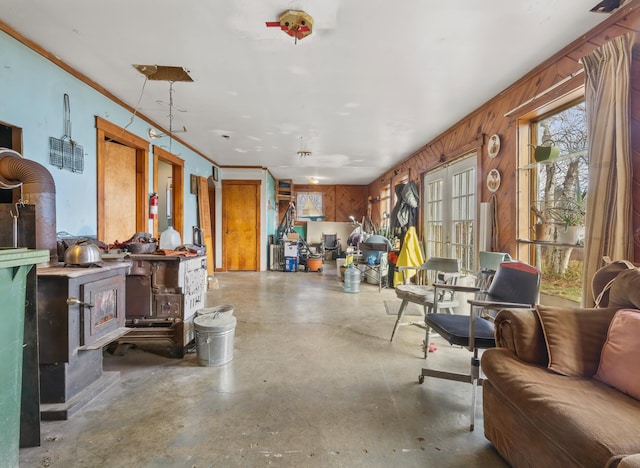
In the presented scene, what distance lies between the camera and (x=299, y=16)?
1939 mm

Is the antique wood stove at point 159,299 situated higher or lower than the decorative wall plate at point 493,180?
lower

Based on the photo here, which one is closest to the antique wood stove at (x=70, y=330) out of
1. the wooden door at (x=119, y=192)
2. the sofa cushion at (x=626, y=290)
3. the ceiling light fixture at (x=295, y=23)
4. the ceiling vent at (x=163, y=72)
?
the wooden door at (x=119, y=192)

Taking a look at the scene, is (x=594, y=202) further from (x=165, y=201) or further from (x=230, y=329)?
(x=165, y=201)

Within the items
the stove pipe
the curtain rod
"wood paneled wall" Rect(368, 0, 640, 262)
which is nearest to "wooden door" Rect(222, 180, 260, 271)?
"wood paneled wall" Rect(368, 0, 640, 262)

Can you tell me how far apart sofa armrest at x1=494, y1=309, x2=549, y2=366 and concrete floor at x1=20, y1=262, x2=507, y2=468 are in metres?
0.55

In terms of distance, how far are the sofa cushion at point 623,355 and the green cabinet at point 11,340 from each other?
2.64 meters

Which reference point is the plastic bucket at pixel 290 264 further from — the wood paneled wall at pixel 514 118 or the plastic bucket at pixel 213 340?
the plastic bucket at pixel 213 340

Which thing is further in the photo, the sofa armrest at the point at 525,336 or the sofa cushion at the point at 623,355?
the sofa armrest at the point at 525,336

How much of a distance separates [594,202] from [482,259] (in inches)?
52.2

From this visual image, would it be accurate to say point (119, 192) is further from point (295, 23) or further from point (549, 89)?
point (549, 89)

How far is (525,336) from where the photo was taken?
5.01ft

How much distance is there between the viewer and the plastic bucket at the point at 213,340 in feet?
8.14

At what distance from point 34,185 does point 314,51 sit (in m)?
2.20

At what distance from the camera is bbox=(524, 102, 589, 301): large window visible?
2.36m
